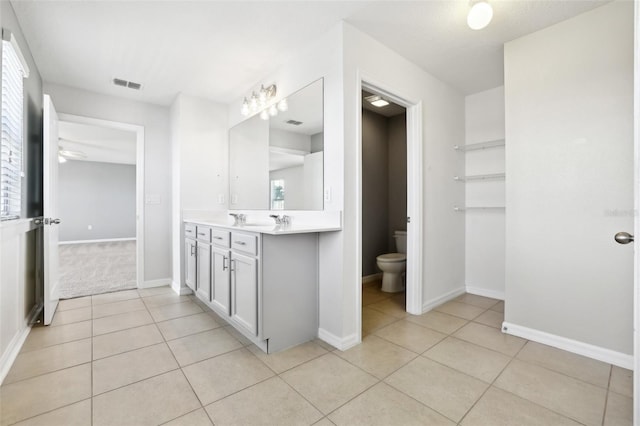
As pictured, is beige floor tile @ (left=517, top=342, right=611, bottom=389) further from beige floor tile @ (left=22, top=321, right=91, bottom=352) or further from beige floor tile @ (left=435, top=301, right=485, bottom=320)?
beige floor tile @ (left=22, top=321, right=91, bottom=352)

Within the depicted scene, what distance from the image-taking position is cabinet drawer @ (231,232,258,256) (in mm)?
2102

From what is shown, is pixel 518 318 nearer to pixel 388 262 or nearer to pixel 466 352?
pixel 466 352

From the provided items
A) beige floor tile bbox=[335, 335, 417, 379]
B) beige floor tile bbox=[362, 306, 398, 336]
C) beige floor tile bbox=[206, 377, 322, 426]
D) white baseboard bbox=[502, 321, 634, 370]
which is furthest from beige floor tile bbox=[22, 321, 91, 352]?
white baseboard bbox=[502, 321, 634, 370]

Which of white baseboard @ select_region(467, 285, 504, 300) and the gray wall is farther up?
the gray wall

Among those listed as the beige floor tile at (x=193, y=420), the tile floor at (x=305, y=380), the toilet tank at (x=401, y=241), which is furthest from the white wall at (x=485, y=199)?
the beige floor tile at (x=193, y=420)

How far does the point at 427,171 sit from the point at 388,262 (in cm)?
116

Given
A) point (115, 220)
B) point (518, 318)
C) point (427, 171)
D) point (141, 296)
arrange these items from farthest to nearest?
1. point (115, 220)
2. point (141, 296)
3. point (427, 171)
4. point (518, 318)

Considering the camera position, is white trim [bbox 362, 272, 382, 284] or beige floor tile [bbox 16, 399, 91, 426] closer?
beige floor tile [bbox 16, 399, 91, 426]

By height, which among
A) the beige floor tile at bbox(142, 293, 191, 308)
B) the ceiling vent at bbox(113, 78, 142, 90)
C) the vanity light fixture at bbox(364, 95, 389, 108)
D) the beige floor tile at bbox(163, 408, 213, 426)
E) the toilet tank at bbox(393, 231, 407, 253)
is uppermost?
the ceiling vent at bbox(113, 78, 142, 90)

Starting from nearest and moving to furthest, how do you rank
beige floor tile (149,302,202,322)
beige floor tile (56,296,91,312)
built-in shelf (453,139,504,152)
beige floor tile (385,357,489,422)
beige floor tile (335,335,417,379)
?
beige floor tile (385,357,489,422) < beige floor tile (335,335,417,379) < beige floor tile (149,302,202,322) < beige floor tile (56,296,91,312) < built-in shelf (453,139,504,152)

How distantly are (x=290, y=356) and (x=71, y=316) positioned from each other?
2264 millimetres

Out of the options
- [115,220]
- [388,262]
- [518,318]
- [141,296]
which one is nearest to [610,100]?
[518,318]

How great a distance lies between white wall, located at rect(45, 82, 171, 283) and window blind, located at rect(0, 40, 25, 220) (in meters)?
1.37

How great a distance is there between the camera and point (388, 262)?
348 cm
